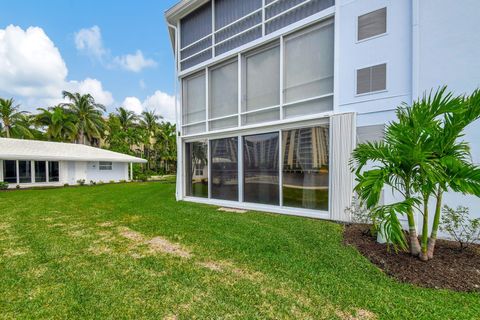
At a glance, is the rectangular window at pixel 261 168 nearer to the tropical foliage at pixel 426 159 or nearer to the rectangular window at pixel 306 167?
the rectangular window at pixel 306 167

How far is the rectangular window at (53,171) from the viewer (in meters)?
20.9

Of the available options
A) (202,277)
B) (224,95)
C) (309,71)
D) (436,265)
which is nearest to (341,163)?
(309,71)

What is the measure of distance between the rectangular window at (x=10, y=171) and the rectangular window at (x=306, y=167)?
22.3 m

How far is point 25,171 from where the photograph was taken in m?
19.8

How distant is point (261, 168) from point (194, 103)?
14.0 ft

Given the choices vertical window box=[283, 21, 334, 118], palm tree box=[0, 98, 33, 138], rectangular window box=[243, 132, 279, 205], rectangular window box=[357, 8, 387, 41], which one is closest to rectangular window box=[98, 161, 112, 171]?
palm tree box=[0, 98, 33, 138]

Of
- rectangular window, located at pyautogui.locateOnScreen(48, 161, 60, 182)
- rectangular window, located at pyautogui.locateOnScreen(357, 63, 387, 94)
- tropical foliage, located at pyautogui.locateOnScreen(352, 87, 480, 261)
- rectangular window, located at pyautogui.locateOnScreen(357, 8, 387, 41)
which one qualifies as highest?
rectangular window, located at pyautogui.locateOnScreen(357, 8, 387, 41)

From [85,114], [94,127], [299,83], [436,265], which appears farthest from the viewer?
[94,127]

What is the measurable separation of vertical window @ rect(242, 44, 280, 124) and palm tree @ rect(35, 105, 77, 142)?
27805 millimetres

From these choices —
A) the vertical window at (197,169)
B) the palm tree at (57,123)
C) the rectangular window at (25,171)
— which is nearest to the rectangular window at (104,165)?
the rectangular window at (25,171)

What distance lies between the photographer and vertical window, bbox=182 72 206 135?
9.89 m

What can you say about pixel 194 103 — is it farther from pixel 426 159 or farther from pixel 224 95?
pixel 426 159

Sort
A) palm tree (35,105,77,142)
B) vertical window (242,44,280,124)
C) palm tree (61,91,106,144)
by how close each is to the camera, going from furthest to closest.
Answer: palm tree (61,91,106,144) < palm tree (35,105,77,142) < vertical window (242,44,280,124)

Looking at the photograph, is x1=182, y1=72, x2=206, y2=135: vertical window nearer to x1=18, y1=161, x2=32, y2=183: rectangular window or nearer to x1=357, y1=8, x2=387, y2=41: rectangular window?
x1=357, y1=8, x2=387, y2=41: rectangular window
